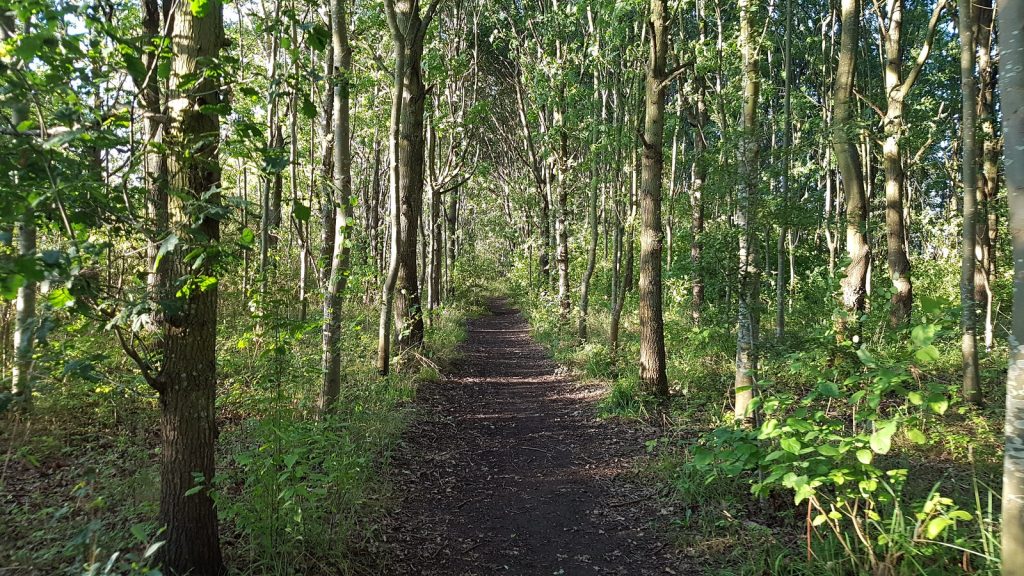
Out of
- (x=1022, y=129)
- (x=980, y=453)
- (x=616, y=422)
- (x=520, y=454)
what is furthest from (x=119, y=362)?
(x=980, y=453)

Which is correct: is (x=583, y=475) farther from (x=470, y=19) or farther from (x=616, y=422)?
(x=470, y=19)

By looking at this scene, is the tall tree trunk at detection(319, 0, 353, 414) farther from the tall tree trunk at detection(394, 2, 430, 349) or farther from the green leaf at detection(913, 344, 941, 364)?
the green leaf at detection(913, 344, 941, 364)

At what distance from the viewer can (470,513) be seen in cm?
502

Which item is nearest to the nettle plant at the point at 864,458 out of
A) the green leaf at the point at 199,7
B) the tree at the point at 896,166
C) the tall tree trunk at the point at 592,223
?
the green leaf at the point at 199,7

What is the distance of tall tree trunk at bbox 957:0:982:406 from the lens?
6.12 metres

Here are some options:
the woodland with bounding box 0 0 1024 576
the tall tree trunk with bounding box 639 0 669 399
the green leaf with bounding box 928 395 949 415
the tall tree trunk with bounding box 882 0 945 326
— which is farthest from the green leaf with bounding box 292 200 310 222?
the tall tree trunk with bounding box 882 0 945 326

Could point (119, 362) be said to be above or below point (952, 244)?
below

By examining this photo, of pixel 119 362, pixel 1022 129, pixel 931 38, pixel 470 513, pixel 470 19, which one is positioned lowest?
pixel 470 513

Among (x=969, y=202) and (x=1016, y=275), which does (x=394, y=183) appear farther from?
(x=969, y=202)

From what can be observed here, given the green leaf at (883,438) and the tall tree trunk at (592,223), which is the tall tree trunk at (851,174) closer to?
the tall tree trunk at (592,223)

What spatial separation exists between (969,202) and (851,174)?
2.55m

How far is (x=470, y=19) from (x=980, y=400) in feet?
40.2

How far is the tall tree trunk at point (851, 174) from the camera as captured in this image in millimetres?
8312

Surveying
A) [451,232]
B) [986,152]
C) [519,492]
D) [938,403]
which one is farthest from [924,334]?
[451,232]
